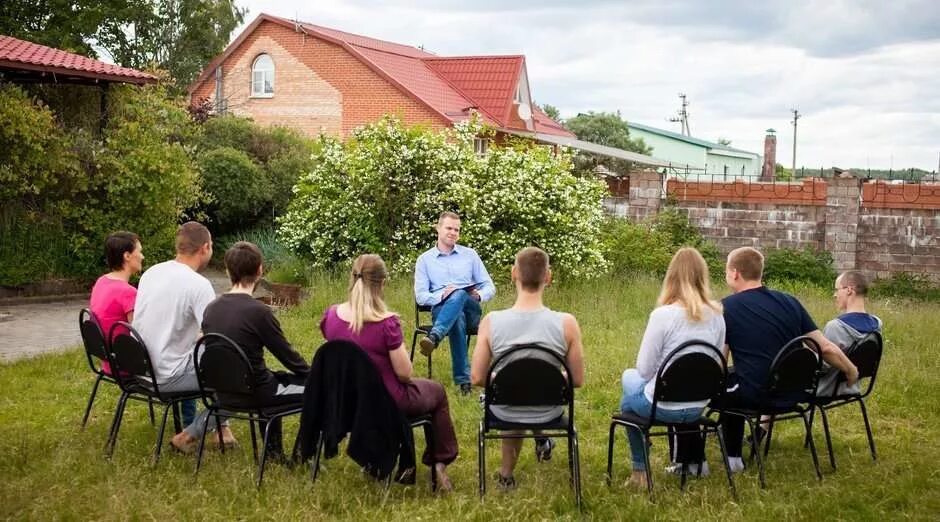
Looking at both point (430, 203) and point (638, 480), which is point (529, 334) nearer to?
point (638, 480)

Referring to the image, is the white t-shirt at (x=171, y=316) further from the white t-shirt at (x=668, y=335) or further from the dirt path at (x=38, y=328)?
Result: the dirt path at (x=38, y=328)

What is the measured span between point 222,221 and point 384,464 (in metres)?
15.4

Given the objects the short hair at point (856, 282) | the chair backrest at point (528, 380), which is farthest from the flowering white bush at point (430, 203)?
the chair backrest at point (528, 380)

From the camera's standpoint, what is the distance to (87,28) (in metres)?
32.7

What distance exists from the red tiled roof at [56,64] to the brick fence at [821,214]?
9.80 meters

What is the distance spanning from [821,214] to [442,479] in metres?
15.4

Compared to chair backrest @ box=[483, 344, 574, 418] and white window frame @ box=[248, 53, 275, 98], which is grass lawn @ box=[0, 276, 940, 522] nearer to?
chair backrest @ box=[483, 344, 574, 418]

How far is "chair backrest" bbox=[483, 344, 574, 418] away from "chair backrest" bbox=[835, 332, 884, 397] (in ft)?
6.44

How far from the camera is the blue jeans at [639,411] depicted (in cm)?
539

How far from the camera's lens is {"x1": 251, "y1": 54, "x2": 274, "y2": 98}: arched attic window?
33.0 metres

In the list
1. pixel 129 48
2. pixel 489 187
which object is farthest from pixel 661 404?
pixel 129 48

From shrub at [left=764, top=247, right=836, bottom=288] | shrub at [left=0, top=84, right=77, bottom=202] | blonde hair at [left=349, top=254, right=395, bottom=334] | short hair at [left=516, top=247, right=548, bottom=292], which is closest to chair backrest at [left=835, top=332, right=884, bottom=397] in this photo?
short hair at [left=516, top=247, right=548, bottom=292]

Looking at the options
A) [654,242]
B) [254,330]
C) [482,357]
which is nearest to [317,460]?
[254,330]

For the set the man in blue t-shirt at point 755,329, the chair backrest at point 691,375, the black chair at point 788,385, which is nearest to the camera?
the chair backrest at point 691,375
